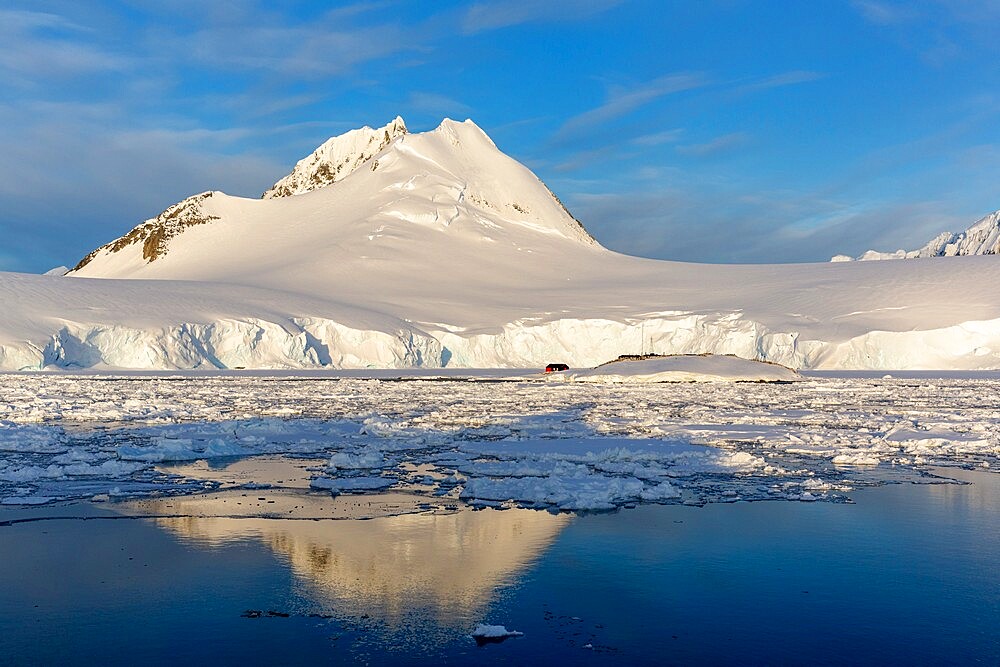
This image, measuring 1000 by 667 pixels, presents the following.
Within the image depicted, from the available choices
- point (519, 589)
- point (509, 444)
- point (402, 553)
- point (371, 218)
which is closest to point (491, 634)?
point (519, 589)

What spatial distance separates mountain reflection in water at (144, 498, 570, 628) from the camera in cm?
602

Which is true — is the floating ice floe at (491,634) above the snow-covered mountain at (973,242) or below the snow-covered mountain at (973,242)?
below

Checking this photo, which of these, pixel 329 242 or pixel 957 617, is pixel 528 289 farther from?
pixel 957 617

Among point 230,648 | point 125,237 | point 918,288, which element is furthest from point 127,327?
point 125,237

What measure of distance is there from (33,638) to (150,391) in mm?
25666

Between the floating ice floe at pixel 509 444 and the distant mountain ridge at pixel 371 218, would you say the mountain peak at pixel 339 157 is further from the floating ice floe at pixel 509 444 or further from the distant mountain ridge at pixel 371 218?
the floating ice floe at pixel 509 444

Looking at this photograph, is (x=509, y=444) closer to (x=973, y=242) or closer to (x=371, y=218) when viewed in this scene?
(x=371, y=218)

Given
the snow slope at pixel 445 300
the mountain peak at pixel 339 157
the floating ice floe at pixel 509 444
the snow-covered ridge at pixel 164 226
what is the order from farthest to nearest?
the mountain peak at pixel 339 157 < the snow-covered ridge at pixel 164 226 < the snow slope at pixel 445 300 < the floating ice floe at pixel 509 444

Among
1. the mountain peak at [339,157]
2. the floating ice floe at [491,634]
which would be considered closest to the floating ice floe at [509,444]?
the floating ice floe at [491,634]

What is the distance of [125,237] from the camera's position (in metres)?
122

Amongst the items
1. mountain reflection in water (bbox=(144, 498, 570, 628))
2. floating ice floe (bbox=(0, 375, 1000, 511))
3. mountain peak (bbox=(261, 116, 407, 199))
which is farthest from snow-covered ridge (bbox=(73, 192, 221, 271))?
mountain reflection in water (bbox=(144, 498, 570, 628))

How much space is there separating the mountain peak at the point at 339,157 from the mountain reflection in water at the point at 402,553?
13066 cm

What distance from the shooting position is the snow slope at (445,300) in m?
54.3

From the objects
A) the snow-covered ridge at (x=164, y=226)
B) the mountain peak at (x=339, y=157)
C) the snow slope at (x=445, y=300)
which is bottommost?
the snow slope at (x=445, y=300)
